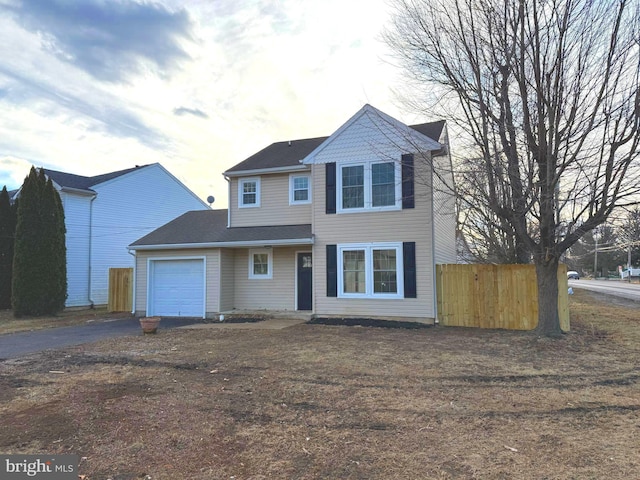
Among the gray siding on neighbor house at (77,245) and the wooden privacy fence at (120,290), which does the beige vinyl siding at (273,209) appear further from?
the gray siding on neighbor house at (77,245)

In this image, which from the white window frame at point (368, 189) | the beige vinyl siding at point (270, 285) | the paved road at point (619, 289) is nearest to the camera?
the white window frame at point (368, 189)

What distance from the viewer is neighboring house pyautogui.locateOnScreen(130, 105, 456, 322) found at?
39.6ft

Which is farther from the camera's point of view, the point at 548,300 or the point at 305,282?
the point at 305,282

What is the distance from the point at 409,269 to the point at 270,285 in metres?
5.04

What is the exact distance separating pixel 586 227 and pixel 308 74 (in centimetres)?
783

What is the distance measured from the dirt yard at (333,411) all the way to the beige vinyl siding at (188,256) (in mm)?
5407

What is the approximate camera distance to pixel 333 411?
4832 mm

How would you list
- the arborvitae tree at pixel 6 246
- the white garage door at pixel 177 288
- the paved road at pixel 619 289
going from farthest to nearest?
the paved road at pixel 619 289 < the arborvitae tree at pixel 6 246 < the white garage door at pixel 177 288

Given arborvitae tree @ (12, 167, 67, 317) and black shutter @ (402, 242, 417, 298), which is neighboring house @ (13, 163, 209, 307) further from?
black shutter @ (402, 242, 417, 298)

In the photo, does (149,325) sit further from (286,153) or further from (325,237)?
(286,153)

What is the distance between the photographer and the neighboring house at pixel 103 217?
19.3 m

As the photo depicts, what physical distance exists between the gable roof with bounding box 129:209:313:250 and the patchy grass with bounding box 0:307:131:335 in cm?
323

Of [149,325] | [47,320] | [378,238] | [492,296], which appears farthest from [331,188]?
[47,320]

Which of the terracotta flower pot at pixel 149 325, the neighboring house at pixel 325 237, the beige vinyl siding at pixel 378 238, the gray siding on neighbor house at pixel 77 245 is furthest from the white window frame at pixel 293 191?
the gray siding on neighbor house at pixel 77 245
